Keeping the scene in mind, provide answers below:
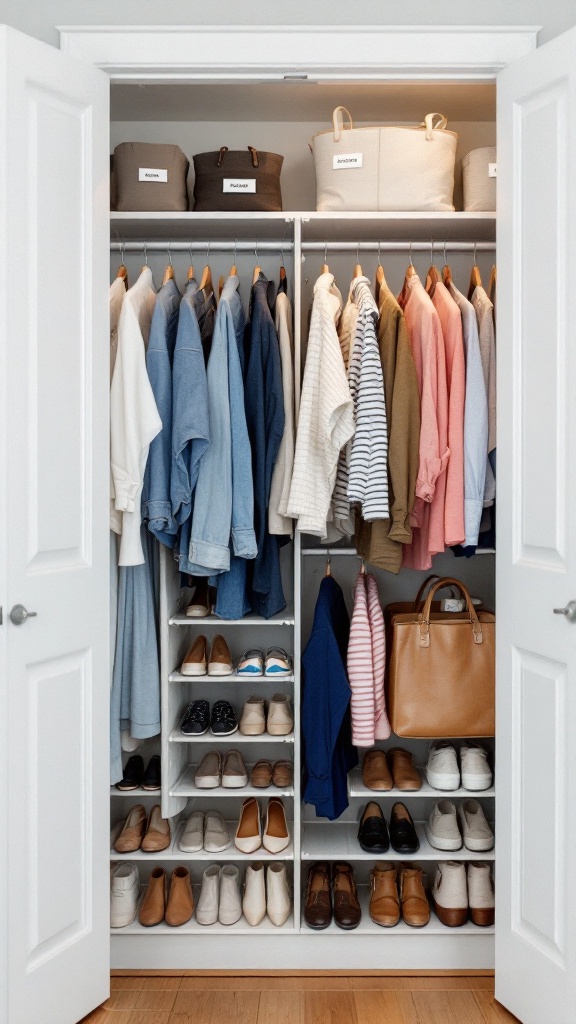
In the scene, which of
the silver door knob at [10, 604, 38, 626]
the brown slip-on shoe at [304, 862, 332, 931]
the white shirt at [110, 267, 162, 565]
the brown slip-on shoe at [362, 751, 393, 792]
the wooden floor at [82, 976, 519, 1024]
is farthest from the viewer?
the brown slip-on shoe at [362, 751, 393, 792]

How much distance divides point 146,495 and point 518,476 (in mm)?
986

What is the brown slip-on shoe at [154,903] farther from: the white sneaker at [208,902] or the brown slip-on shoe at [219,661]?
the brown slip-on shoe at [219,661]

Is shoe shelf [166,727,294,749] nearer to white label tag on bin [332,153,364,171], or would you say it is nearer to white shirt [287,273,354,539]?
white shirt [287,273,354,539]

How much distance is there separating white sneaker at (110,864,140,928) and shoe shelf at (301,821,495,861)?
51 centimetres

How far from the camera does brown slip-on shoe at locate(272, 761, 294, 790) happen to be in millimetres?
2394

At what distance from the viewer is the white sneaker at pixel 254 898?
7.48 ft

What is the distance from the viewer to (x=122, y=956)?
90.0 inches

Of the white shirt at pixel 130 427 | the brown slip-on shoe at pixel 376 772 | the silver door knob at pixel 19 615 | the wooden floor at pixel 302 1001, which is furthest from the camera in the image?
the brown slip-on shoe at pixel 376 772

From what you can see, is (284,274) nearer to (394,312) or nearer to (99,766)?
(394,312)

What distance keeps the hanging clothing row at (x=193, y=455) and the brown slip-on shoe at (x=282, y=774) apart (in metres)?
0.41

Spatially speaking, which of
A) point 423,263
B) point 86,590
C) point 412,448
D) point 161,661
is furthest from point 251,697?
point 423,263

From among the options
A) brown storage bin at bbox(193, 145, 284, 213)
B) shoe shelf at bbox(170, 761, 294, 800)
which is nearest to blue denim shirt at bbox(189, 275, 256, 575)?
brown storage bin at bbox(193, 145, 284, 213)
